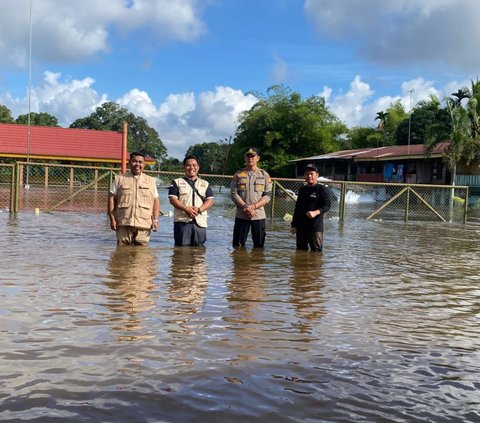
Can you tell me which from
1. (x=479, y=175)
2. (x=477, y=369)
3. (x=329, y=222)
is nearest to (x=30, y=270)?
(x=477, y=369)

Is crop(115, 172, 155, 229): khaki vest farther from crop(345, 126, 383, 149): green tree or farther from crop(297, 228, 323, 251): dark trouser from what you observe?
crop(345, 126, 383, 149): green tree

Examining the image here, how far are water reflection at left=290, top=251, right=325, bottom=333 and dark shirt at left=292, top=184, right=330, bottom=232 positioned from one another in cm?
47

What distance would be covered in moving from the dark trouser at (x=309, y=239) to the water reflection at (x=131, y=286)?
2.39 metres

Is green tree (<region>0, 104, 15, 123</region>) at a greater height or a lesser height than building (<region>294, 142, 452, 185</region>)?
greater

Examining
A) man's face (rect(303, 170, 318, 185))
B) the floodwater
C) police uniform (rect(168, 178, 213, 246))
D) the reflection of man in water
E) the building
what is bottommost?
the floodwater

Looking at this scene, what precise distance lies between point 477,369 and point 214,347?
1.66 meters

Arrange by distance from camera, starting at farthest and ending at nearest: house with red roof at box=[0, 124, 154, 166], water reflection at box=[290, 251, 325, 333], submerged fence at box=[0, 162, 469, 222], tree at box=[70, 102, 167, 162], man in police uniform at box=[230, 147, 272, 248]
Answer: tree at box=[70, 102, 167, 162] < house with red roof at box=[0, 124, 154, 166] < submerged fence at box=[0, 162, 469, 222] < man in police uniform at box=[230, 147, 272, 248] < water reflection at box=[290, 251, 325, 333]

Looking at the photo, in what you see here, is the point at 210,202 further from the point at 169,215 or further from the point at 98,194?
the point at 98,194

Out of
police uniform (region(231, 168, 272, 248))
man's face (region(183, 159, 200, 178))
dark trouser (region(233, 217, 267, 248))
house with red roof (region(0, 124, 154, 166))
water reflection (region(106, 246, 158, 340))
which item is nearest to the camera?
water reflection (region(106, 246, 158, 340))

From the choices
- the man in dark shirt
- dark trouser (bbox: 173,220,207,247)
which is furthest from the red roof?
the man in dark shirt

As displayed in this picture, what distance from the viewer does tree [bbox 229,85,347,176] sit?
4962cm

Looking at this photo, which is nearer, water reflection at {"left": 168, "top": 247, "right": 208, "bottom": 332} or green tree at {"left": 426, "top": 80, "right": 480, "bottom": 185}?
water reflection at {"left": 168, "top": 247, "right": 208, "bottom": 332}

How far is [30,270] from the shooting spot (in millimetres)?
6457

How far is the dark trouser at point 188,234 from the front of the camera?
27.9 ft
